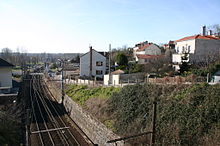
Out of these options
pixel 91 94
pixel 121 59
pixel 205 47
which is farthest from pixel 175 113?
pixel 121 59

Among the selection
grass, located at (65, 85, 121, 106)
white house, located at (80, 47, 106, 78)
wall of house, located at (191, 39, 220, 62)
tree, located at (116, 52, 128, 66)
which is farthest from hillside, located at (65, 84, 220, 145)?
white house, located at (80, 47, 106, 78)

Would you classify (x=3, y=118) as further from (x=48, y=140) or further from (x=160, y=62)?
(x=160, y=62)

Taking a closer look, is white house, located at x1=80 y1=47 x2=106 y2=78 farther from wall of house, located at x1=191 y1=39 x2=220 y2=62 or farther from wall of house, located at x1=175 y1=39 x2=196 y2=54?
wall of house, located at x1=191 y1=39 x2=220 y2=62

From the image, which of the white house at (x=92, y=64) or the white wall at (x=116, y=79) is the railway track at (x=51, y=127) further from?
the white house at (x=92, y=64)

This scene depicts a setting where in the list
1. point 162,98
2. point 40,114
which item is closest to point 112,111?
point 162,98

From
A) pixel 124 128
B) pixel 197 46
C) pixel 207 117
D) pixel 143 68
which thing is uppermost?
pixel 197 46

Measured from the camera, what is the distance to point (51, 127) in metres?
17.3

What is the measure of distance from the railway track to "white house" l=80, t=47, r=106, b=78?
38.6ft

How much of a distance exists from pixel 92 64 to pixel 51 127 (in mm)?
21681

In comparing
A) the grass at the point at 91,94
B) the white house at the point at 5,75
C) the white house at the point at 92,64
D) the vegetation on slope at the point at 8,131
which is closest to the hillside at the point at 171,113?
the grass at the point at 91,94

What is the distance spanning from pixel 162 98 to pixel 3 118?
40.3 ft

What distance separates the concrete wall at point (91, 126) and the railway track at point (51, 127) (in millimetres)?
669

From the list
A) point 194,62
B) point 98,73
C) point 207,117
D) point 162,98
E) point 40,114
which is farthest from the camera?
point 98,73

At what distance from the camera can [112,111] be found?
15.1 metres
